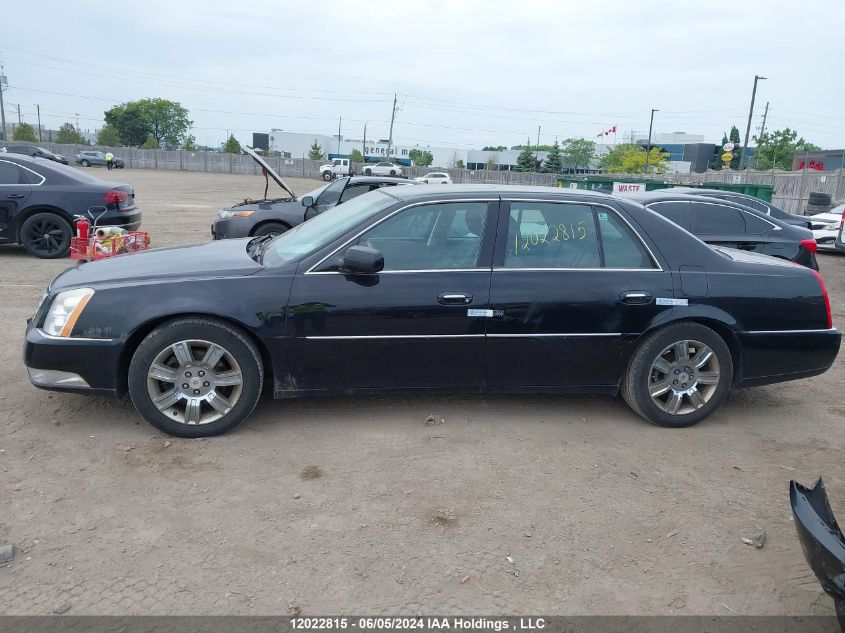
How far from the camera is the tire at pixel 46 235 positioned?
10.2 meters

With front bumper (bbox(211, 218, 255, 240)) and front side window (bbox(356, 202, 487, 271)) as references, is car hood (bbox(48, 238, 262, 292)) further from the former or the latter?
front bumper (bbox(211, 218, 255, 240))

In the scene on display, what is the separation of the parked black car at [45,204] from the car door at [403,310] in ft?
24.0

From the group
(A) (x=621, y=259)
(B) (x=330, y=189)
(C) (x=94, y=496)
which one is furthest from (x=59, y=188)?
(A) (x=621, y=259)

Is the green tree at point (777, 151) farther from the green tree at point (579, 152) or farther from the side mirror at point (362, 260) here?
the side mirror at point (362, 260)

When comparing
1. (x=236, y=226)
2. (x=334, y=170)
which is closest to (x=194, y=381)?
(x=236, y=226)

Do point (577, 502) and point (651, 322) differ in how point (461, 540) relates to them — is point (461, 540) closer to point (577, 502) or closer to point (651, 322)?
point (577, 502)

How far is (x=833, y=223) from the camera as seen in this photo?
16.0 m

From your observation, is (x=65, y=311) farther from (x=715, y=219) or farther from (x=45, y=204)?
(x=715, y=219)

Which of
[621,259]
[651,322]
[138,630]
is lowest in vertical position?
[138,630]

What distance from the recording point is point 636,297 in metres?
4.53

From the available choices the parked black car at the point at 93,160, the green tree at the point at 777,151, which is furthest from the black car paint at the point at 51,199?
the green tree at the point at 777,151

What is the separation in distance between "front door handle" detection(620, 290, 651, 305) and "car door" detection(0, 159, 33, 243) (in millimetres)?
9059

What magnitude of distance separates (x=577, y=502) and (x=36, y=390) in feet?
12.2

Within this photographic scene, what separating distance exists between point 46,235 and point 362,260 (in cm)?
805
